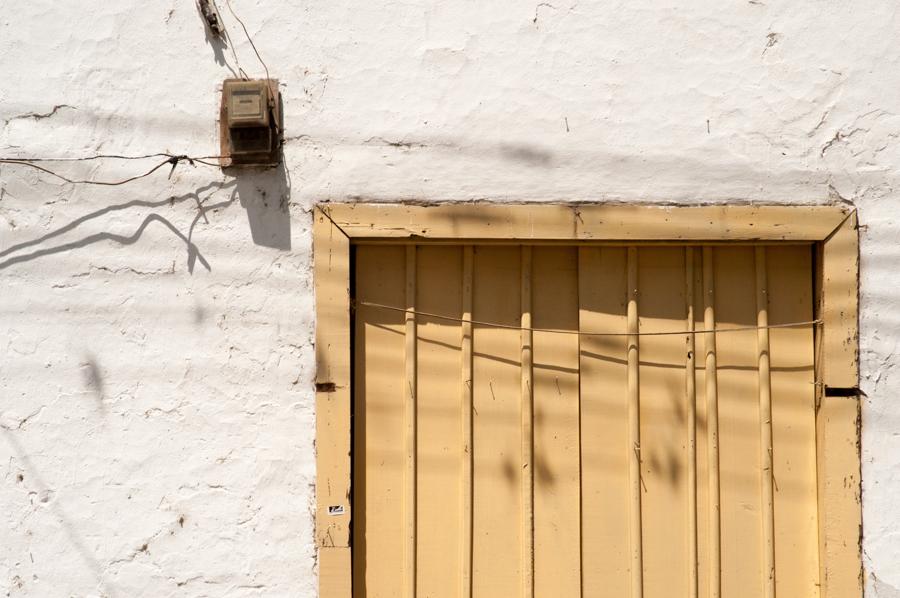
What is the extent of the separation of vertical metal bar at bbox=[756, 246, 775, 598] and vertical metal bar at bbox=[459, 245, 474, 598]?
1.07m

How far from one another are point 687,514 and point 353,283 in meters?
1.50

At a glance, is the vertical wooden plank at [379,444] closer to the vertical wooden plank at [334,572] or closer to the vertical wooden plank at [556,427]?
the vertical wooden plank at [334,572]

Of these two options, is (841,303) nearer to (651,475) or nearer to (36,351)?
(651,475)

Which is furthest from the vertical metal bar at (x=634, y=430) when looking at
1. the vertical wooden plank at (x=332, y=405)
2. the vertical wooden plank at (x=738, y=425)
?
the vertical wooden plank at (x=332, y=405)

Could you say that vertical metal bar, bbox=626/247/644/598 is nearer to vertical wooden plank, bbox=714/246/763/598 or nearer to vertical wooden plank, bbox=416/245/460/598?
vertical wooden plank, bbox=714/246/763/598

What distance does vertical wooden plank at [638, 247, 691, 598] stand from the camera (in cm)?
→ 304

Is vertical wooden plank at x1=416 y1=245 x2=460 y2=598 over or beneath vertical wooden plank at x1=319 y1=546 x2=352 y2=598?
over

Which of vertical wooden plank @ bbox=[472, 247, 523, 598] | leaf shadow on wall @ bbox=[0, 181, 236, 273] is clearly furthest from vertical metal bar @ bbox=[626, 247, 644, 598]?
leaf shadow on wall @ bbox=[0, 181, 236, 273]

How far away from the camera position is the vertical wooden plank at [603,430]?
3.05 metres

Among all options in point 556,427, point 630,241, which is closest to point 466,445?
point 556,427

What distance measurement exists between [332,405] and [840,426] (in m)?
1.84

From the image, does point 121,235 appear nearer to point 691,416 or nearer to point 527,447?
point 527,447

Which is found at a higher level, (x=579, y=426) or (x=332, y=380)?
(x=332, y=380)

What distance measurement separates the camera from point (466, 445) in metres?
3.03
